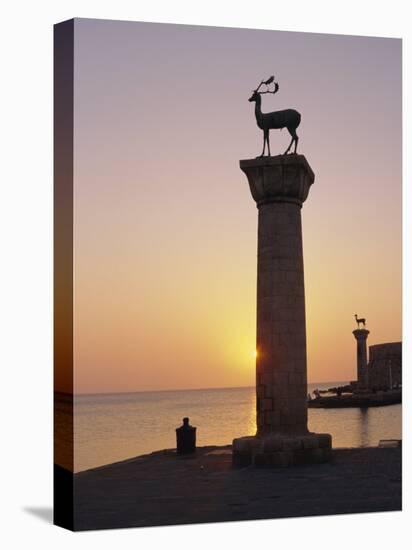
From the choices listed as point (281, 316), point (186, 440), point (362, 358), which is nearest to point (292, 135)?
point (281, 316)

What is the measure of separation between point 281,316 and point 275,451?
2430 millimetres

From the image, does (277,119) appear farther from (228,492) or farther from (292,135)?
(228,492)

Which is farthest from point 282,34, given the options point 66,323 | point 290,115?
point 66,323

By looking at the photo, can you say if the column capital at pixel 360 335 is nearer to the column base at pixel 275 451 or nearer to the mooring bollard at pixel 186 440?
the mooring bollard at pixel 186 440

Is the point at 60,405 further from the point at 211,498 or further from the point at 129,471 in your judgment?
the point at 129,471

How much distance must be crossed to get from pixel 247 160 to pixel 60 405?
245 inches

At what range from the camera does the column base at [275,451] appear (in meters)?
21.2

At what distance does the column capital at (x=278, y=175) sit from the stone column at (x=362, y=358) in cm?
1586

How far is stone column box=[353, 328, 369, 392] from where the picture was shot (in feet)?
137

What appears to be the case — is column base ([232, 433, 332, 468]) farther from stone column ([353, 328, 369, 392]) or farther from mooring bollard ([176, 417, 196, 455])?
stone column ([353, 328, 369, 392])

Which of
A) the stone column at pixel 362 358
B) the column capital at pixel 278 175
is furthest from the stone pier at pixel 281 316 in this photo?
the stone column at pixel 362 358

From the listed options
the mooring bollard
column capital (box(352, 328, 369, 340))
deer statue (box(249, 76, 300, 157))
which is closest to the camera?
deer statue (box(249, 76, 300, 157))

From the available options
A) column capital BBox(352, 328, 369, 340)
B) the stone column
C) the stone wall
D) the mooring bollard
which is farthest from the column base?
the stone wall

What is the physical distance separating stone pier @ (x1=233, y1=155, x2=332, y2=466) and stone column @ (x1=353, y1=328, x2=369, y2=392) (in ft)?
50.5
